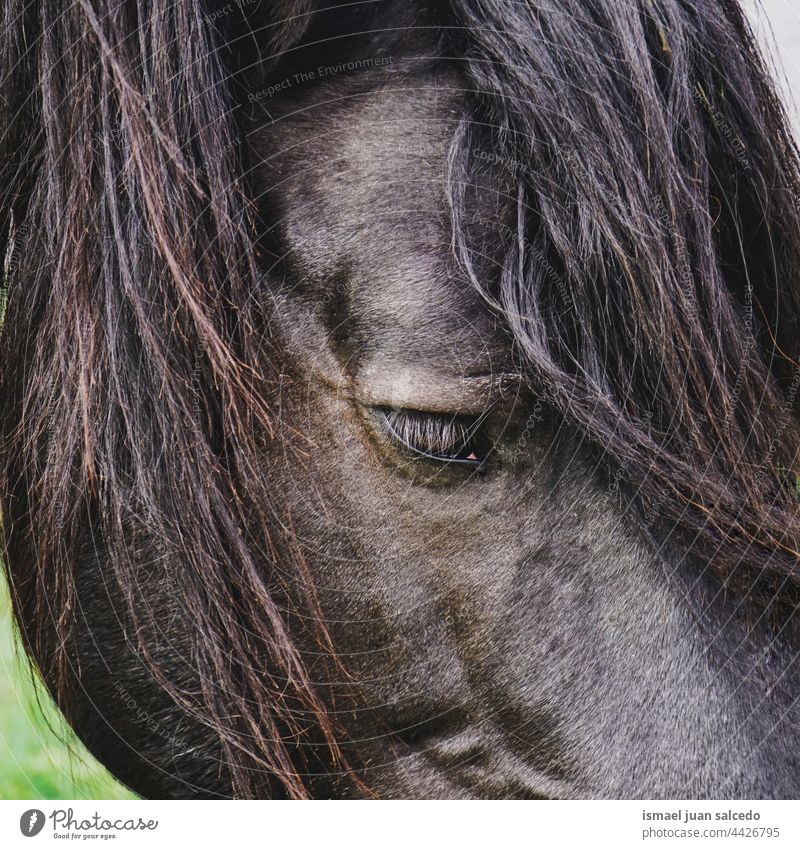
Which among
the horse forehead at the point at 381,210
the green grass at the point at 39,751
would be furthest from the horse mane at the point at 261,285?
the green grass at the point at 39,751

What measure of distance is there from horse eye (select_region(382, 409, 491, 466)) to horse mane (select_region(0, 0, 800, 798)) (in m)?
0.05

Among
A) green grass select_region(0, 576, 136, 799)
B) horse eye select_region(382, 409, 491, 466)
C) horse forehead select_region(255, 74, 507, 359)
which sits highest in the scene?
horse forehead select_region(255, 74, 507, 359)

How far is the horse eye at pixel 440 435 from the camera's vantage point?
1.63ft

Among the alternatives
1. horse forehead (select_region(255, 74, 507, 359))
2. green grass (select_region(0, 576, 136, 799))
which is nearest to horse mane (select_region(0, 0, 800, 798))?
horse forehead (select_region(255, 74, 507, 359))

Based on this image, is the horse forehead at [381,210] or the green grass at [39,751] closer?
the horse forehead at [381,210]

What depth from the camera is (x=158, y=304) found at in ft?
1.67

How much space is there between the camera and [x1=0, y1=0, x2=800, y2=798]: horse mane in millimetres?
495
